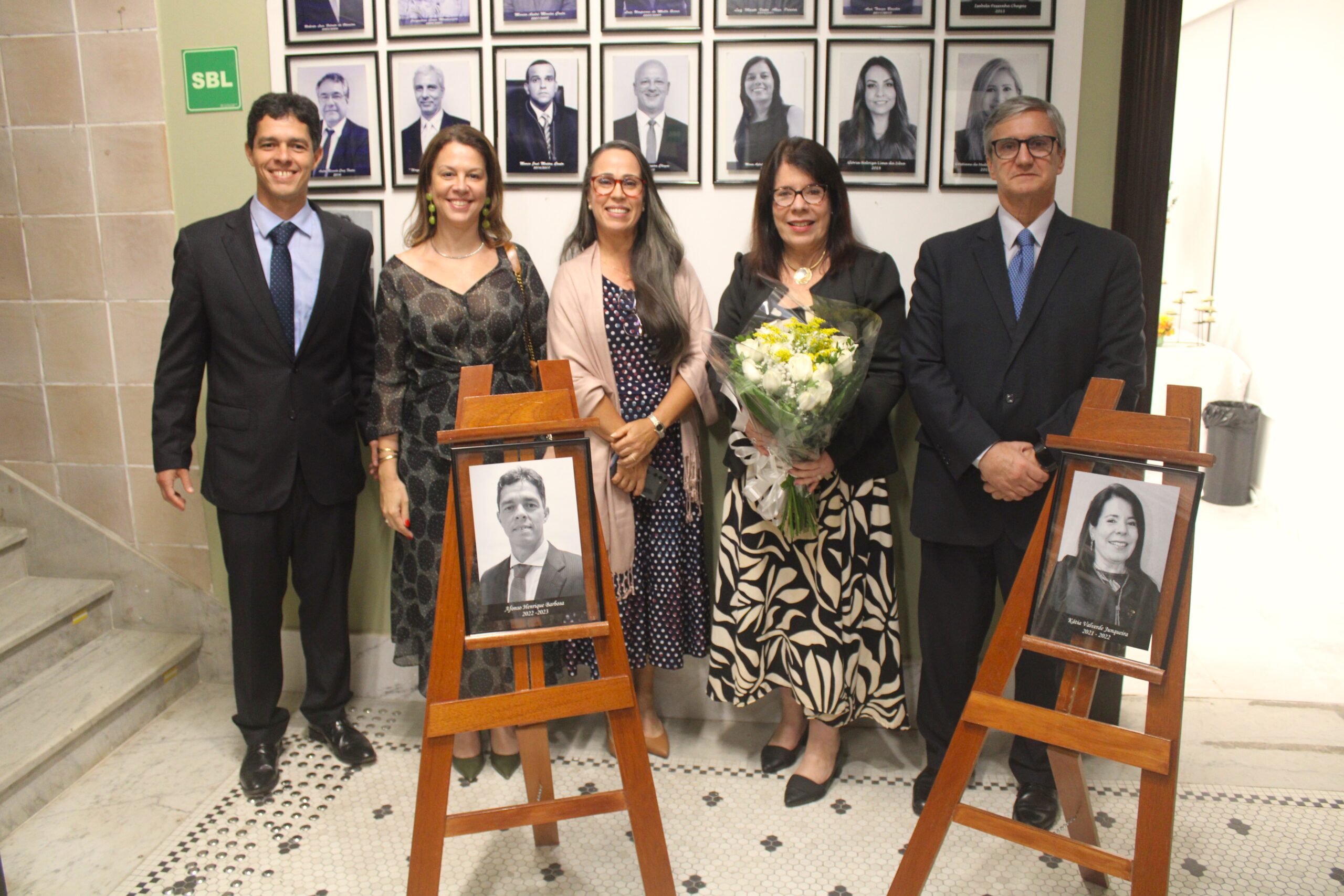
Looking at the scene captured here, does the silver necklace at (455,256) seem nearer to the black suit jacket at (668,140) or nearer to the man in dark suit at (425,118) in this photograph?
the man in dark suit at (425,118)

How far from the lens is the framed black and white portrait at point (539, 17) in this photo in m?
2.69

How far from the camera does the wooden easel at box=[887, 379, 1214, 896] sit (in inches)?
65.3

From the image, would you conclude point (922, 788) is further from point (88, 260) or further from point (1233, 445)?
point (1233, 445)

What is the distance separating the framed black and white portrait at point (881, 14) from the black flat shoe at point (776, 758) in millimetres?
2101

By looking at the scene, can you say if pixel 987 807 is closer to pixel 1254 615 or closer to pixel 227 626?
pixel 1254 615

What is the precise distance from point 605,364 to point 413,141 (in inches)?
39.6

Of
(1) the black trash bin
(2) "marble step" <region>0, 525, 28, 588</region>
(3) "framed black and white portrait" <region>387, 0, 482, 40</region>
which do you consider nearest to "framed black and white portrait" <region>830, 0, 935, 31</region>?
(3) "framed black and white portrait" <region>387, 0, 482, 40</region>

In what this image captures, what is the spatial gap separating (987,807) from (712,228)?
1.84m

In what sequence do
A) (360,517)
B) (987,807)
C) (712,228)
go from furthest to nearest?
1. (360,517)
2. (712,228)
3. (987,807)

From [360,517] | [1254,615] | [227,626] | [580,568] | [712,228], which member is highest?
[712,228]

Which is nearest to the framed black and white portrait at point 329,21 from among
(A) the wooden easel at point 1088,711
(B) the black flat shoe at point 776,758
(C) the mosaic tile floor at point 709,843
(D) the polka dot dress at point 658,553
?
(D) the polka dot dress at point 658,553

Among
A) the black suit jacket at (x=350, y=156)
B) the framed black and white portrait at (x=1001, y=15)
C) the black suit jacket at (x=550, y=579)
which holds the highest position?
the framed black and white portrait at (x=1001, y=15)

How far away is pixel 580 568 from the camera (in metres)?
1.84

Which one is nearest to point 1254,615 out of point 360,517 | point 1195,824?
point 1195,824
